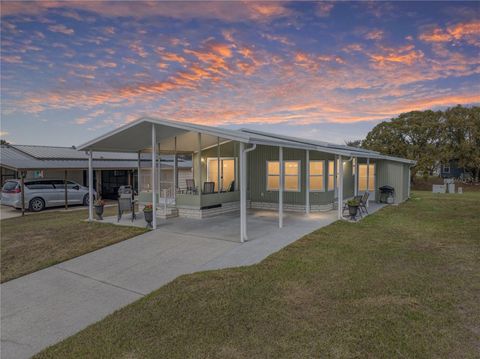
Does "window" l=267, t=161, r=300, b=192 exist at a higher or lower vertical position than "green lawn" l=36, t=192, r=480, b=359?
higher

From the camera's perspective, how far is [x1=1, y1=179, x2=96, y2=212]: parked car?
13.8 m

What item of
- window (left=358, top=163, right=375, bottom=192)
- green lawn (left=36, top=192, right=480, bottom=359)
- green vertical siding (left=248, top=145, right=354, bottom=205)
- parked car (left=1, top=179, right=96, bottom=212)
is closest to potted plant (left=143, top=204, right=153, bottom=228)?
green lawn (left=36, top=192, right=480, bottom=359)

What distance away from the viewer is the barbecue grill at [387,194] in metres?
15.0

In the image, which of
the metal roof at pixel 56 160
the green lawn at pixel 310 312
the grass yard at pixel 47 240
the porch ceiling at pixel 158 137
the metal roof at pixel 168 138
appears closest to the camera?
the green lawn at pixel 310 312

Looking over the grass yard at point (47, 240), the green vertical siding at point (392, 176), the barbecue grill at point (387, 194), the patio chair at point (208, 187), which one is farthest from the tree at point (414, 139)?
the grass yard at point (47, 240)

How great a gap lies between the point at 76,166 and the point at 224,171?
8506mm

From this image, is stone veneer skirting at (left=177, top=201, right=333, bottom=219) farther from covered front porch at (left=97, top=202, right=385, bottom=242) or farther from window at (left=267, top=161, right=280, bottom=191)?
window at (left=267, top=161, right=280, bottom=191)

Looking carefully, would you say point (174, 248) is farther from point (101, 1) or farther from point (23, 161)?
point (23, 161)

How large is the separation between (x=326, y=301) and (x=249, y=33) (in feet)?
34.2

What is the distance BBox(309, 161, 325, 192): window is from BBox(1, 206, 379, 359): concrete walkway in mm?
2901

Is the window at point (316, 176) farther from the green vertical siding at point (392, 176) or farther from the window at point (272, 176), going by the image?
the green vertical siding at point (392, 176)

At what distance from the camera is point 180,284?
16.6ft

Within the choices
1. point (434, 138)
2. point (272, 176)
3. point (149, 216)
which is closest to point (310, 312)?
point (149, 216)

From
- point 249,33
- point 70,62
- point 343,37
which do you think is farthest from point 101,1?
point 343,37
